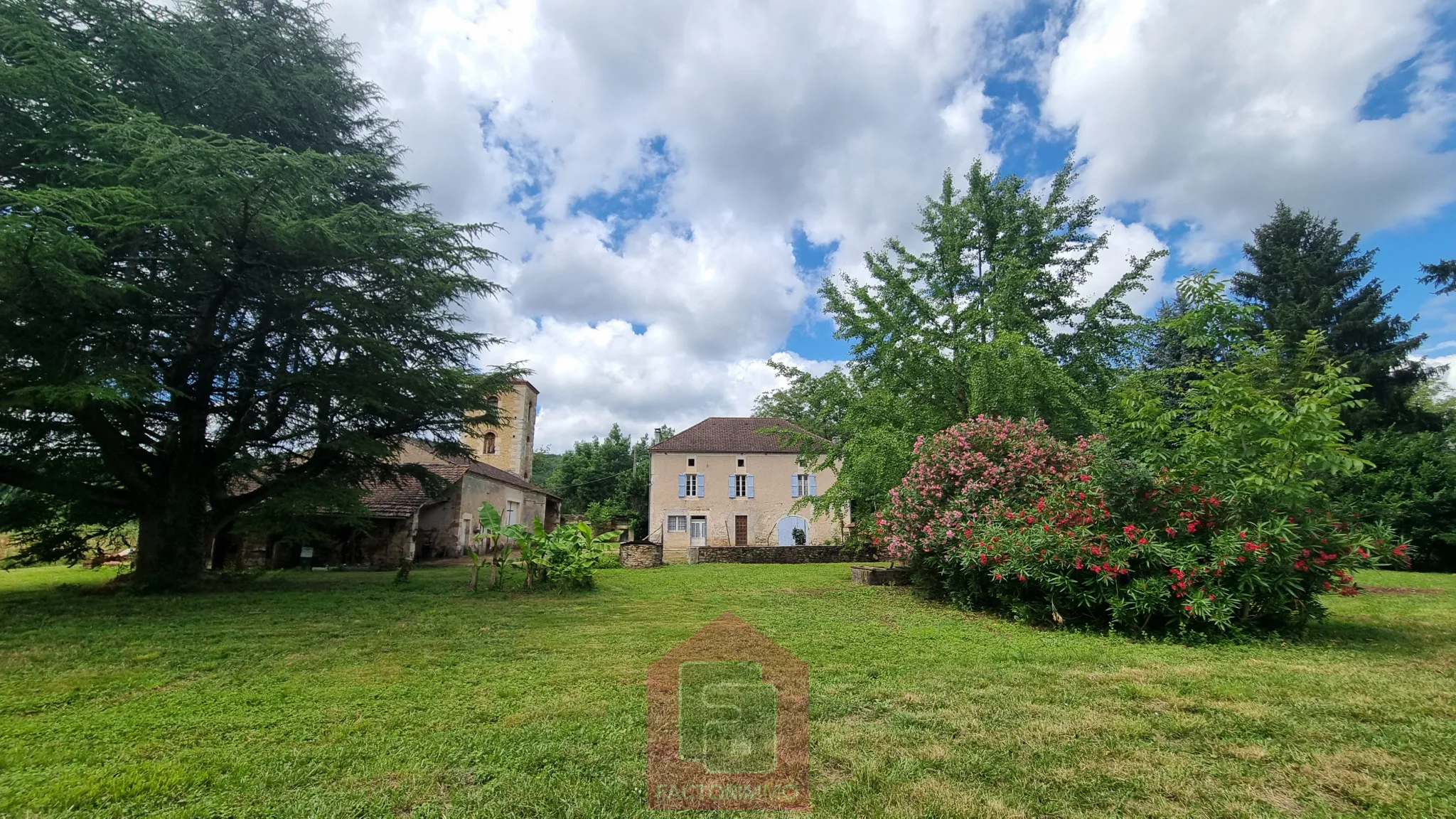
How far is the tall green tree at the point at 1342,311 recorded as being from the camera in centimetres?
2295

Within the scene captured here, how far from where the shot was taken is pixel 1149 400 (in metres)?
8.12

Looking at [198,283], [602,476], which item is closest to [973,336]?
[198,283]

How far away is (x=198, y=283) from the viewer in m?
10.4

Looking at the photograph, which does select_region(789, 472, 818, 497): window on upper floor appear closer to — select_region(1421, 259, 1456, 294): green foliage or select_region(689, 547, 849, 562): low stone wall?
select_region(689, 547, 849, 562): low stone wall

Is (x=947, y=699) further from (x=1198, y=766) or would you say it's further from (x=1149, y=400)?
(x=1149, y=400)

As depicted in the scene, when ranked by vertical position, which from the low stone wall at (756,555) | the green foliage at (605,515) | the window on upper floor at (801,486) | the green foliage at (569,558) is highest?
the window on upper floor at (801,486)

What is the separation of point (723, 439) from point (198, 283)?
902 inches

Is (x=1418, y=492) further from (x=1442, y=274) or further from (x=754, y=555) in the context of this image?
(x=754, y=555)

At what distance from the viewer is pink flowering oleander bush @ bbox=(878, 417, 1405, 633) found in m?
6.63

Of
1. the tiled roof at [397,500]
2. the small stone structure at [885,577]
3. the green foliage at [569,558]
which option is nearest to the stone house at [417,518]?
the tiled roof at [397,500]

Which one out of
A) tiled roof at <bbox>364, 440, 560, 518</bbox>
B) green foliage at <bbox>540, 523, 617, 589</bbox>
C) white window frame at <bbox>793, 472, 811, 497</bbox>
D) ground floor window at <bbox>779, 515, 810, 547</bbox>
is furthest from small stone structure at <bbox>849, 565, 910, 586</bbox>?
white window frame at <bbox>793, 472, 811, 497</bbox>

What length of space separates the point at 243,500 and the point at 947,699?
14.5 metres

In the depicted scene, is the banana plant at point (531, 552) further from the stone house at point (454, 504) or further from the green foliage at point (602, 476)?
the green foliage at point (602, 476)

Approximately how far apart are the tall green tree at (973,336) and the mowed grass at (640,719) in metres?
5.92
